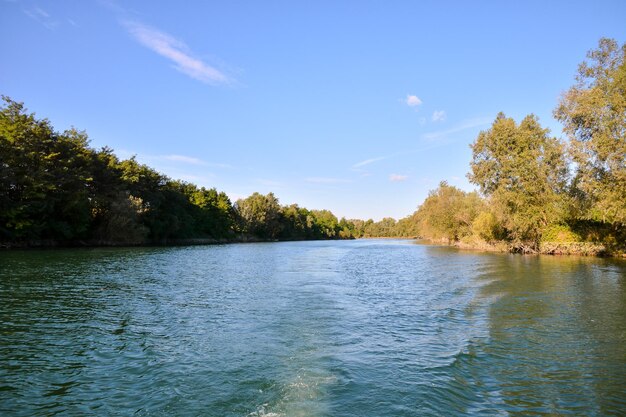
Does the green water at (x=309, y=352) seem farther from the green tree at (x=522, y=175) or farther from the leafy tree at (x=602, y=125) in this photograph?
the green tree at (x=522, y=175)

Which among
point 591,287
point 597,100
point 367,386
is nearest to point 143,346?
point 367,386

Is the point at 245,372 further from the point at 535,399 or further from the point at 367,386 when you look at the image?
the point at 535,399

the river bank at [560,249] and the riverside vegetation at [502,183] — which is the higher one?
the riverside vegetation at [502,183]

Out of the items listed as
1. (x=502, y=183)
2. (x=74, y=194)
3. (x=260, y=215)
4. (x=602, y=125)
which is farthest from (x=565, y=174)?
(x=260, y=215)

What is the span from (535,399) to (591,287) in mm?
17420

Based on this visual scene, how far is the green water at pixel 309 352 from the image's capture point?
23.3ft

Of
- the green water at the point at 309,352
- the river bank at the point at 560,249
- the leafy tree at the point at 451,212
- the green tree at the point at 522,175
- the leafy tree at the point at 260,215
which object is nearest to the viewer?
the green water at the point at 309,352

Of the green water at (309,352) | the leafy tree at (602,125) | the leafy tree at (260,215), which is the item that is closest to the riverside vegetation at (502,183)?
the leafy tree at (602,125)

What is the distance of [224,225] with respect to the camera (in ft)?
395

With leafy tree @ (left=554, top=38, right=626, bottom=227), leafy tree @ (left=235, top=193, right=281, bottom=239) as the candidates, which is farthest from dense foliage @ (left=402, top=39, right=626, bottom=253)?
leafy tree @ (left=235, top=193, right=281, bottom=239)

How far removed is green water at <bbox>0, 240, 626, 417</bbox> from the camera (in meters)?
7.11

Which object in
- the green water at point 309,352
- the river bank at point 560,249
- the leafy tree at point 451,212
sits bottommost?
the green water at point 309,352

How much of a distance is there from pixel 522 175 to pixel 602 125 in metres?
16.9

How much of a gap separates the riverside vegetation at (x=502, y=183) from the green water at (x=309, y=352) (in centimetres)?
1953
